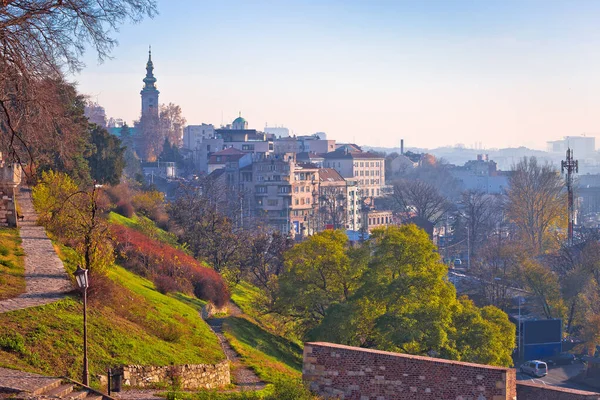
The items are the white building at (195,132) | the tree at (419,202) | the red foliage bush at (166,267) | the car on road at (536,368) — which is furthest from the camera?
the white building at (195,132)

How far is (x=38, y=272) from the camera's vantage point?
20.3 m

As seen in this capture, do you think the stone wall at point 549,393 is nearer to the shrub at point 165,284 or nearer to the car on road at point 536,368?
the shrub at point 165,284

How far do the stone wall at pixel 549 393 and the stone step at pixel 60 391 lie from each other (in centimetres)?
795

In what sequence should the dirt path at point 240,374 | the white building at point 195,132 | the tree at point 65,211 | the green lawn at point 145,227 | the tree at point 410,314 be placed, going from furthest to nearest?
the white building at point 195,132, the green lawn at point 145,227, the tree at point 410,314, the tree at point 65,211, the dirt path at point 240,374

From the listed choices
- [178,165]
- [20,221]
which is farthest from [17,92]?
[178,165]

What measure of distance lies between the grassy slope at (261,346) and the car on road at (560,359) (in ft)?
51.0

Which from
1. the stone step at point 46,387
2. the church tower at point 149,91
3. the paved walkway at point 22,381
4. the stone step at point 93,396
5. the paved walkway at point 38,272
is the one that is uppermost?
the church tower at point 149,91

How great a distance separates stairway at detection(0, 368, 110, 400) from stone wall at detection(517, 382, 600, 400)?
742cm

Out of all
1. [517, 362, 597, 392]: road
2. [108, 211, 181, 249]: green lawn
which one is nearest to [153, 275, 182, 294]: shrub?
[108, 211, 181, 249]: green lawn

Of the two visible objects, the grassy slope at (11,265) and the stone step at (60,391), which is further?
the grassy slope at (11,265)

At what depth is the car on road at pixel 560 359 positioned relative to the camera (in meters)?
41.3

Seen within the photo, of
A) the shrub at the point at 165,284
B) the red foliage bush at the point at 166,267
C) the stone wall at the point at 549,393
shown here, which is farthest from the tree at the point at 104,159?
the stone wall at the point at 549,393

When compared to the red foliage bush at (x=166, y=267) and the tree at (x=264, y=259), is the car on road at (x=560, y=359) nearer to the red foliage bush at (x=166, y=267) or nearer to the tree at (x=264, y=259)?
the tree at (x=264, y=259)

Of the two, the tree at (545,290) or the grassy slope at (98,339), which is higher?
the grassy slope at (98,339)
